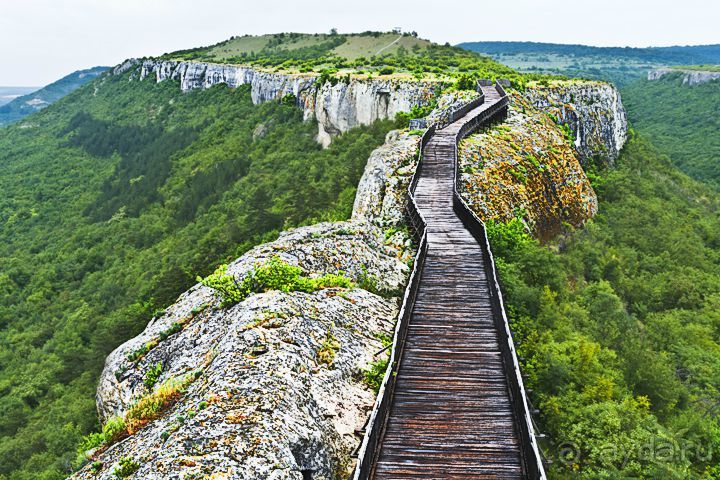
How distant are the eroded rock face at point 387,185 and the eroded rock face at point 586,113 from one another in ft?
76.2

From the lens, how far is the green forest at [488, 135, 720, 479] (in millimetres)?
11758

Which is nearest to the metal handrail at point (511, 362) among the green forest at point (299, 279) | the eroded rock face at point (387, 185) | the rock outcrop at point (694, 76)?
the green forest at point (299, 279)

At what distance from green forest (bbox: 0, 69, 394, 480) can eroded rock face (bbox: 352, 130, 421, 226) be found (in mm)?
3777

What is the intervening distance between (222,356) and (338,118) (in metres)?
54.4

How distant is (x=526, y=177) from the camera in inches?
1126

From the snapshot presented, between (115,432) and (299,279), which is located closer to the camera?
(115,432)

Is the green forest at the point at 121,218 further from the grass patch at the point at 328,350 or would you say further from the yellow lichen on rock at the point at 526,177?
the grass patch at the point at 328,350

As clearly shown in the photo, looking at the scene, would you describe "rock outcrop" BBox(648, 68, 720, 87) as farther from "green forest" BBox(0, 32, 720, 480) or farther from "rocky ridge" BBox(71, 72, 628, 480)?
"rocky ridge" BBox(71, 72, 628, 480)

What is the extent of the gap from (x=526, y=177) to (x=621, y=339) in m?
12.0

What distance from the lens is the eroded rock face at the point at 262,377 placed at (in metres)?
8.37

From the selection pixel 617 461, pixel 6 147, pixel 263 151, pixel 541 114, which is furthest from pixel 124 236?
pixel 6 147

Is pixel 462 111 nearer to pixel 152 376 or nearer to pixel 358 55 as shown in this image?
pixel 152 376

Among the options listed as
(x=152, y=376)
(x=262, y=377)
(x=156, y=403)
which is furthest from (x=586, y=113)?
(x=156, y=403)

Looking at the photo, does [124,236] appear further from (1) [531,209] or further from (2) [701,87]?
(2) [701,87]
